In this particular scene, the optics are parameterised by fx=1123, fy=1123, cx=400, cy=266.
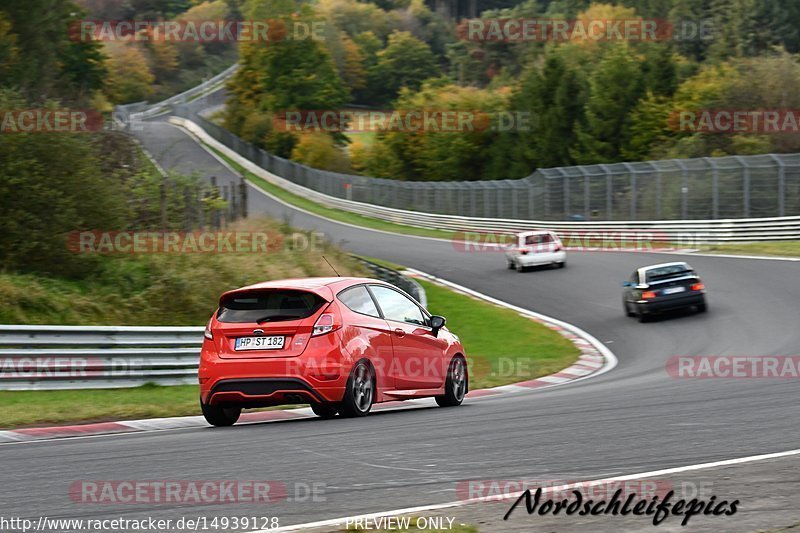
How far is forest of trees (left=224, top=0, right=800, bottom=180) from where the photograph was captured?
64.8m

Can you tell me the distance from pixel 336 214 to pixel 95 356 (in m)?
50.5

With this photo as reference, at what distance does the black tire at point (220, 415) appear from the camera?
36.7 feet

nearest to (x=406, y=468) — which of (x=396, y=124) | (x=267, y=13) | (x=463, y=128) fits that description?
(x=463, y=128)

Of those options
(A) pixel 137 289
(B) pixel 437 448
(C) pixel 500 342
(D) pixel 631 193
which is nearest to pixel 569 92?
(D) pixel 631 193

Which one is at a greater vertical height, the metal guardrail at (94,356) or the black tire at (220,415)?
the black tire at (220,415)

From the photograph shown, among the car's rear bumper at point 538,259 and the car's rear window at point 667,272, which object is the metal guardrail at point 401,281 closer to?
the car's rear window at point 667,272

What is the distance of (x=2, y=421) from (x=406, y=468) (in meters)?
6.02

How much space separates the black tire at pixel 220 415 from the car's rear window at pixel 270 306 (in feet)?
2.92

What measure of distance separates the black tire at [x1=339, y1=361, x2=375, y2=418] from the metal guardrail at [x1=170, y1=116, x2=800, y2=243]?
30.7 m

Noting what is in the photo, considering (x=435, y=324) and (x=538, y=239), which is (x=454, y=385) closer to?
(x=435, y=324)

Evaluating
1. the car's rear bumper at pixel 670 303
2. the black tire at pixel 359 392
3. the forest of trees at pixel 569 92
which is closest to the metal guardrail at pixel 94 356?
the black tire at pixel 359 392

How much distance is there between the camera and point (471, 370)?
1966 cm

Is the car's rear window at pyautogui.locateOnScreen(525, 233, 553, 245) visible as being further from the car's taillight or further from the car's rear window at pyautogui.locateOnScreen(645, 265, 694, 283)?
the car's taillight

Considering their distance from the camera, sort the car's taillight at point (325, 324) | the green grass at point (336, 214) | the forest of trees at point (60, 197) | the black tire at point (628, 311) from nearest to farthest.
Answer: the car's taillight at point (325, 324)
the forest of trees at point (60, 197)
the black tire at point (628, 311)
the green grass at point (336, 214)
